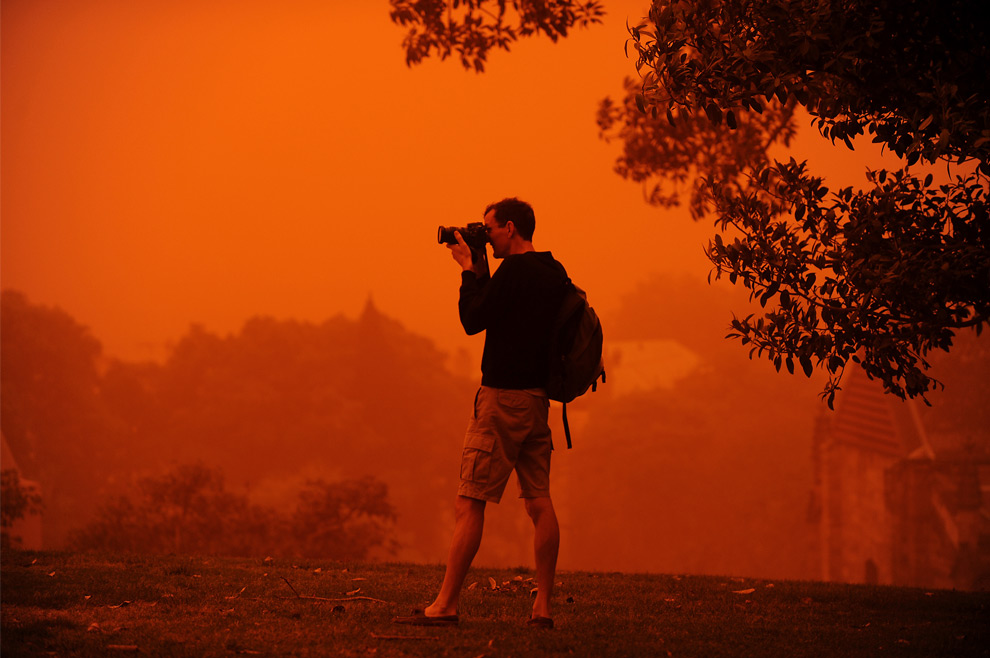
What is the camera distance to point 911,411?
2862cm

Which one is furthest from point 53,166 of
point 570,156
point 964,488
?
point 964,488

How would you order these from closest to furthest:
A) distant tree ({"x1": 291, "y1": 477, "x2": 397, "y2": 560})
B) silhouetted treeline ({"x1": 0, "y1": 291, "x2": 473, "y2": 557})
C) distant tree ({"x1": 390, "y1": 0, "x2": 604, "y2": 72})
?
distant tree ({"x1": 390, "y1": 0, "x2": 604, "y2": 72})
distant tree ({"x1": 291, "y1": 477, "x2": 397, "y2": 560})
silhouetted treeline ({"x1": 0, "y1": 291, "x2": 473, "y2": 557})

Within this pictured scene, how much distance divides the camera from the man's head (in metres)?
0.04

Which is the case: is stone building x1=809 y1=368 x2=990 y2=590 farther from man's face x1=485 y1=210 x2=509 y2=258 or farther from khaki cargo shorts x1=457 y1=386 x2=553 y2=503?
man's face x1=485 y1=210 x2=509 y2=258

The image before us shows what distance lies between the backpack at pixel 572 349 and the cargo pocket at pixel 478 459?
0.48 metres

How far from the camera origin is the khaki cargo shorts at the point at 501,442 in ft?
18.1

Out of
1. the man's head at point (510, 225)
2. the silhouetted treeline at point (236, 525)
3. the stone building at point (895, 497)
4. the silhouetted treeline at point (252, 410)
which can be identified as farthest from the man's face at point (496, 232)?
the silhouetted treeline at point (252, 410)

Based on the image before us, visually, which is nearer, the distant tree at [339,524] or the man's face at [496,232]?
the man's face at [496,232]

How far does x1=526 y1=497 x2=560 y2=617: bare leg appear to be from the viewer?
18.4 feet

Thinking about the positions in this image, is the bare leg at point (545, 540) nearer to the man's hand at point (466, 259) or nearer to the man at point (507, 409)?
the man at point (507, 409)

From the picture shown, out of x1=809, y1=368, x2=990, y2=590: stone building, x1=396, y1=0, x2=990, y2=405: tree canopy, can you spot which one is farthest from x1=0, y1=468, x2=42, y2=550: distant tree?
x1=809, y1=368, x2=990, y2=590: stone building

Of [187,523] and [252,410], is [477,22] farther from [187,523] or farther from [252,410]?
[252,410]

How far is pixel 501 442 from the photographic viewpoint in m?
5.57

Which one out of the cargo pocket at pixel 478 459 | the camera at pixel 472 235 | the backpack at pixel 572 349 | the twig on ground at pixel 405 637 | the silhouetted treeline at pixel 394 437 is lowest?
the twig on ground at pixel 405 637
